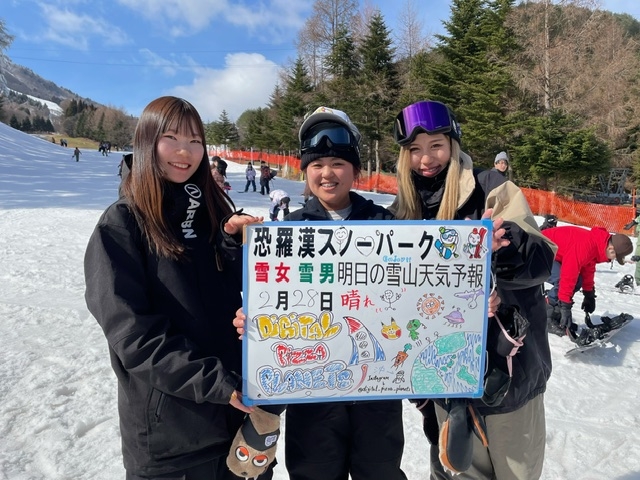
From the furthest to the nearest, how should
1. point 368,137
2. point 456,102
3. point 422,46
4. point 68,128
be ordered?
1. point 68,128
2. point 422,46
3. point 368,137
4. point 456,102

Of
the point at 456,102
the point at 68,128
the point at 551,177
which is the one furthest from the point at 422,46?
the point at 68,128

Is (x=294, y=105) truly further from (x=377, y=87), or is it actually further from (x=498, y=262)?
(x=498, y=262)

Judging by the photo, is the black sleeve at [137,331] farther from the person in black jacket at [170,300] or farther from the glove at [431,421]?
the glove at [431,421]

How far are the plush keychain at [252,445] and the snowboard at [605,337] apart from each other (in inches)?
180

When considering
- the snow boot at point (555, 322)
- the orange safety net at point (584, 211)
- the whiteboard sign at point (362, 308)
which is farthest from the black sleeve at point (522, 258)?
the orange safety net at point (584, 211)

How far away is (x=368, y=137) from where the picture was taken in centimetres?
2941

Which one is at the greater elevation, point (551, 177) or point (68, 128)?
point (68, 128)

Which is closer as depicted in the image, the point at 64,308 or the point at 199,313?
the point at 199,313

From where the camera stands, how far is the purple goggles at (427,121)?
2.01m

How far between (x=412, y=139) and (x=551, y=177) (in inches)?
857

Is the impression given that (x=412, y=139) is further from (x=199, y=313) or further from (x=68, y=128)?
(x=68, y=128)

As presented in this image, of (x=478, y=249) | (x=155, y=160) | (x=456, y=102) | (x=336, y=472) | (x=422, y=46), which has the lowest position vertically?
(x=336, y=472)

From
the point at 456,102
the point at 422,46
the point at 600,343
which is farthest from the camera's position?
the point at 422,46

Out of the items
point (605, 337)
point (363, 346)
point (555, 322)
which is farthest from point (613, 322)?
point (363, 346)
